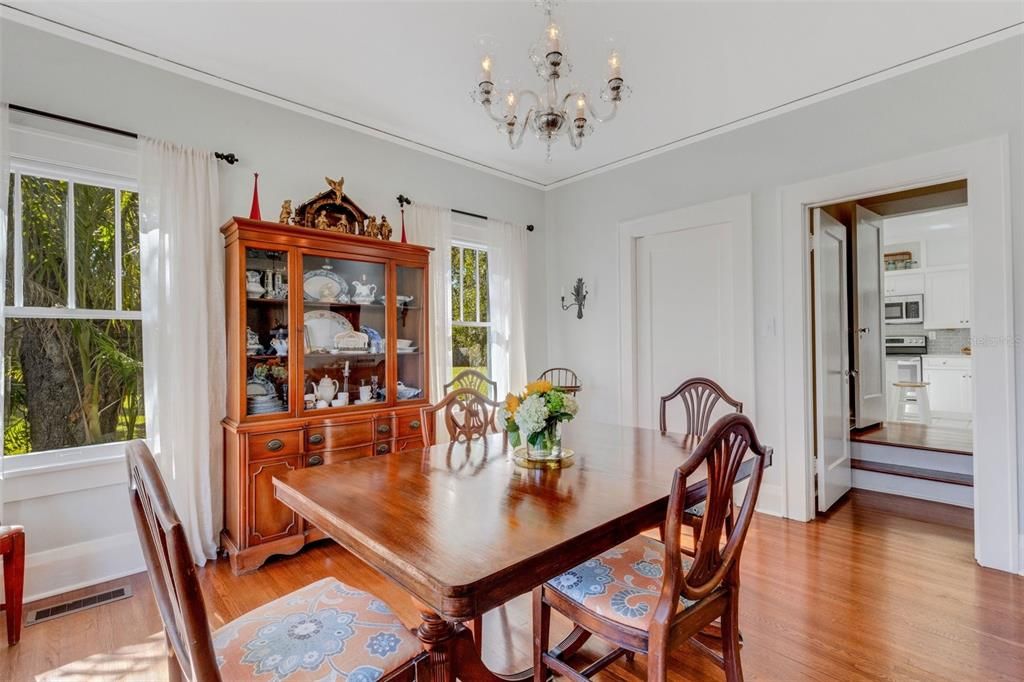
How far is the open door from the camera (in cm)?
425

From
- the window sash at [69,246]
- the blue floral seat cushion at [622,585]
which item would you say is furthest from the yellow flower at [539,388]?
the window sash at [69,246]

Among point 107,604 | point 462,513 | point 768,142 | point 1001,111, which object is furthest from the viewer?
point 768,142

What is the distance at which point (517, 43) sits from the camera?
8.10 ft

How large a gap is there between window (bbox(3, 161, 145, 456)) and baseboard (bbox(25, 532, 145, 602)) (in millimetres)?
514

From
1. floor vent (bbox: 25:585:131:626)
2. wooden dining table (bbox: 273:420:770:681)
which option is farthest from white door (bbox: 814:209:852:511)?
floor vent (bbox: 25:585:131:626)

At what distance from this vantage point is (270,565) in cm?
259

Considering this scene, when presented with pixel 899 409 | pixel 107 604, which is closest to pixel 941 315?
pixel 899 409

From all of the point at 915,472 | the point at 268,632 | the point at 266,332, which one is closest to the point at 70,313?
the point at 266,332

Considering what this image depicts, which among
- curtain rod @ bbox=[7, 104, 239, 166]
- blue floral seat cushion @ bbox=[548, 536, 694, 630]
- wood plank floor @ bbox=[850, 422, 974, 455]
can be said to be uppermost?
curtain rod @ bbox=[7, 104, 239, 166]

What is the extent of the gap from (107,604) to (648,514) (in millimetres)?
2548

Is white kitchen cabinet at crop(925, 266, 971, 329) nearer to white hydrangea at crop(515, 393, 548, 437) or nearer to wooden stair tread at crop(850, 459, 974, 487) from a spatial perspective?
wooden stair tread at crop(850, 459, 974, 487)

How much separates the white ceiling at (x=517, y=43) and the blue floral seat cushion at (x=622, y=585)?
2363 millimetres

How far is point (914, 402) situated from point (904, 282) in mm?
2105

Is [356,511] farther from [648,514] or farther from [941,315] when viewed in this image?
[941,315]
